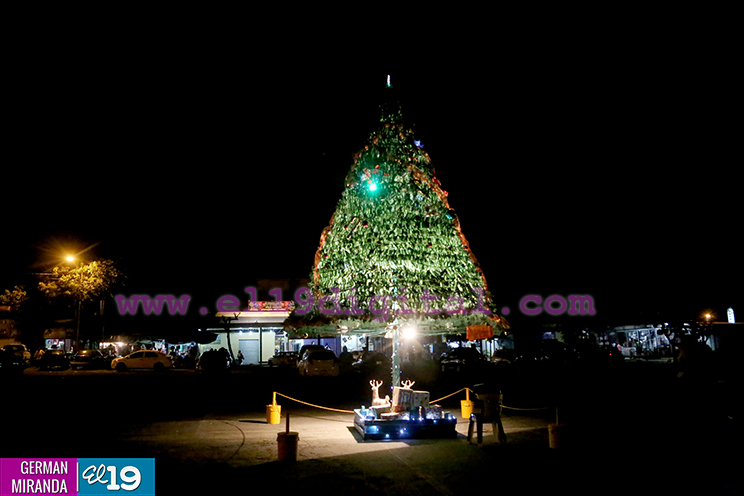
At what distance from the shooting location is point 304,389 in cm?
2125

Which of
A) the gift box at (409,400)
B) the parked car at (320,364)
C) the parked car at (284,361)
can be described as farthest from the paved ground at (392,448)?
the parked car at (284,361)

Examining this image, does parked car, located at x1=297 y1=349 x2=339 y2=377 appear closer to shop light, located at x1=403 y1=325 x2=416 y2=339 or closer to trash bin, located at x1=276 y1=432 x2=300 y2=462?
shop light, located at x1=403 y1=325 x2=416 y2=339

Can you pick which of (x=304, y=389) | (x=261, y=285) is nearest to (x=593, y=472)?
(x=304, y=389)

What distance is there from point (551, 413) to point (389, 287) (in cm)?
625

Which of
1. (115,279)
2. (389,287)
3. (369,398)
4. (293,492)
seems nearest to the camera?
(293,492)

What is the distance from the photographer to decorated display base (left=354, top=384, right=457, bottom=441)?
33.0 feet

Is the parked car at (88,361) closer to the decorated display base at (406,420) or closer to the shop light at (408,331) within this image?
the shop light at (408,331)

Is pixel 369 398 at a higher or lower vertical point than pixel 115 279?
lower

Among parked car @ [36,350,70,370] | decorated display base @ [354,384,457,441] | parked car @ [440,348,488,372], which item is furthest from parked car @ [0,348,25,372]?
decorated display base @ [354,384,457,441]

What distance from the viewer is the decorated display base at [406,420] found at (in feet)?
33.0

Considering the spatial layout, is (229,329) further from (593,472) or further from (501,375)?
(593,472)

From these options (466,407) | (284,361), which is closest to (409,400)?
(466,407)

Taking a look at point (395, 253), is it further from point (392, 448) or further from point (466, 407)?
point (466, 407)

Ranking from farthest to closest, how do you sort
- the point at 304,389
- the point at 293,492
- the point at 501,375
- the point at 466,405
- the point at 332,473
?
the point at 501,375
the point at 304,389
the point at 466,405
the point at 332,473
the point at 293,492
